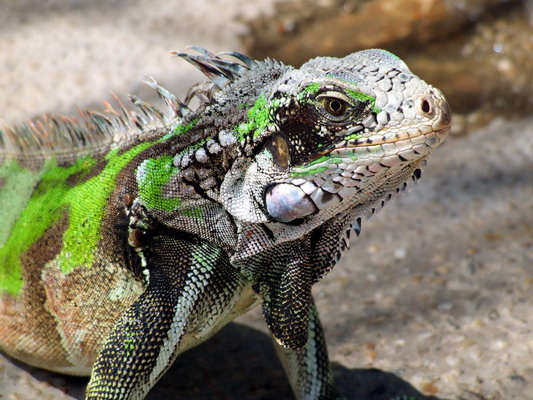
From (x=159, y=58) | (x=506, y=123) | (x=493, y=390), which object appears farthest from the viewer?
(x=159, y=58)

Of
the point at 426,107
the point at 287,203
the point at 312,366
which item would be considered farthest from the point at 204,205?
the point at 312,366

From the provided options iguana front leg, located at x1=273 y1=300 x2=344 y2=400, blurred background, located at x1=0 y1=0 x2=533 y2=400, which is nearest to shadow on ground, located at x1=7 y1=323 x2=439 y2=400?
blurred background, located at x1=0 y1=0 x2=533 y2=400

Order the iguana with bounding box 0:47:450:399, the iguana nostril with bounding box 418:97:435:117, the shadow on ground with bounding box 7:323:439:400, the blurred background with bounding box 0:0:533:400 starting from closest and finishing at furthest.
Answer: the iguana nostril with bounding box 418:97:435:117 → the iguana with bounding box 0:47:450:399 → the shadow on ground with bounding box 7:323:439:400 → the blurred background with bounding box 0:0:533:400

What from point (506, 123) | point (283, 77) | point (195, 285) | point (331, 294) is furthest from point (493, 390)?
point (506, 123)

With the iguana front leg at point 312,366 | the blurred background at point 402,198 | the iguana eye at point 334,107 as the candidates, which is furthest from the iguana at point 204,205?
the blurred background at point 402,198

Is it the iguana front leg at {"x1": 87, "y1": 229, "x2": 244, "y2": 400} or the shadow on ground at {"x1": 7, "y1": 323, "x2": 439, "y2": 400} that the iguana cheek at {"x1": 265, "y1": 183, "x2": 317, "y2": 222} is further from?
the shadow on ground at {"x1": 7, "y1": 323, "x2": 439, "y2": 400}

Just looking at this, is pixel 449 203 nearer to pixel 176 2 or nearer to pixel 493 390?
pixel 493 390
